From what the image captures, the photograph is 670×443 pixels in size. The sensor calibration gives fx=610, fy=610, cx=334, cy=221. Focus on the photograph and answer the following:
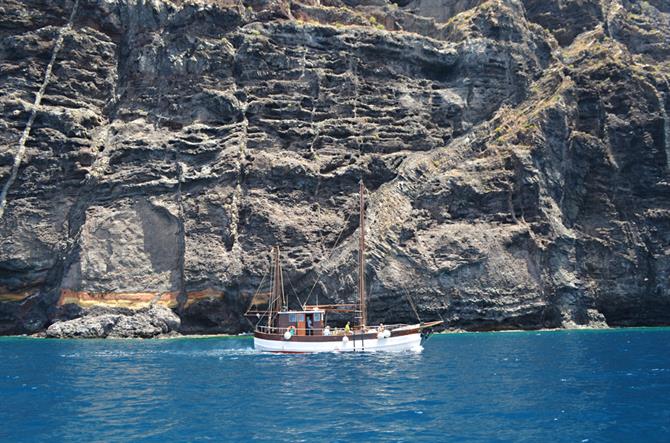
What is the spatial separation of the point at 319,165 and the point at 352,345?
103 feet

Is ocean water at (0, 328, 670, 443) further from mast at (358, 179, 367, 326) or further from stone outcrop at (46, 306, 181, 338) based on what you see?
stone outcrop at (46, 306, 181, 338)

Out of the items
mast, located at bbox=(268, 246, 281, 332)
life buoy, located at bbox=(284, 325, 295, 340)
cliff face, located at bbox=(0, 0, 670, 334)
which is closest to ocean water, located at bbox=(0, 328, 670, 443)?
life buoy, located at bbox=(284, 325, 295, 340)

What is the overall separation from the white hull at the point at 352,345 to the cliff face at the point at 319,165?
1728 centimetres

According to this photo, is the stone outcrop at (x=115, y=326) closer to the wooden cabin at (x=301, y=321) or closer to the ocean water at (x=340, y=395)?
the ocean water at (x=340, y=395)

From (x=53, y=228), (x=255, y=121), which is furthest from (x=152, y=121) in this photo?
(x=53, y=228)

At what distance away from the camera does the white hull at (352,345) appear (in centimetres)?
5116

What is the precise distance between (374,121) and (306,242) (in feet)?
65.3

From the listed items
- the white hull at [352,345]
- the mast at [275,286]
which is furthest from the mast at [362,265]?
the mast at [275,286]

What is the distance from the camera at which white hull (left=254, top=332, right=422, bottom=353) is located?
51.2m

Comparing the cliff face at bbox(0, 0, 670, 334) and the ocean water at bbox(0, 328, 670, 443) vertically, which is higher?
the cliff face at bbox(0, 0, 670, 334)

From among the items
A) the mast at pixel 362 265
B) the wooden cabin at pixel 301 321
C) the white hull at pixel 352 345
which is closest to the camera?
the white hull at pixel 352 345

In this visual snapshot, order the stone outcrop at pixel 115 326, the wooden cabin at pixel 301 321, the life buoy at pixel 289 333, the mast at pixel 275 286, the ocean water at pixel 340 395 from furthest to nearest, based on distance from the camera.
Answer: the stone outcrop at pixel 115 326 < the mast at pixel 275 286 < the wooden cabin at pixel 301 321 < the life buoy at pixel 289 333 < the ocean water at pixel 340 395

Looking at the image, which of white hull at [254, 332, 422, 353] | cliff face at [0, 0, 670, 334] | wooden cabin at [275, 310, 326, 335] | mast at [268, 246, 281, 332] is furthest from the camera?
cliff face at [0, 0, 670, 334]

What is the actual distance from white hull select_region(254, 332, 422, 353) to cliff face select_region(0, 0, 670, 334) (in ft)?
56.7
